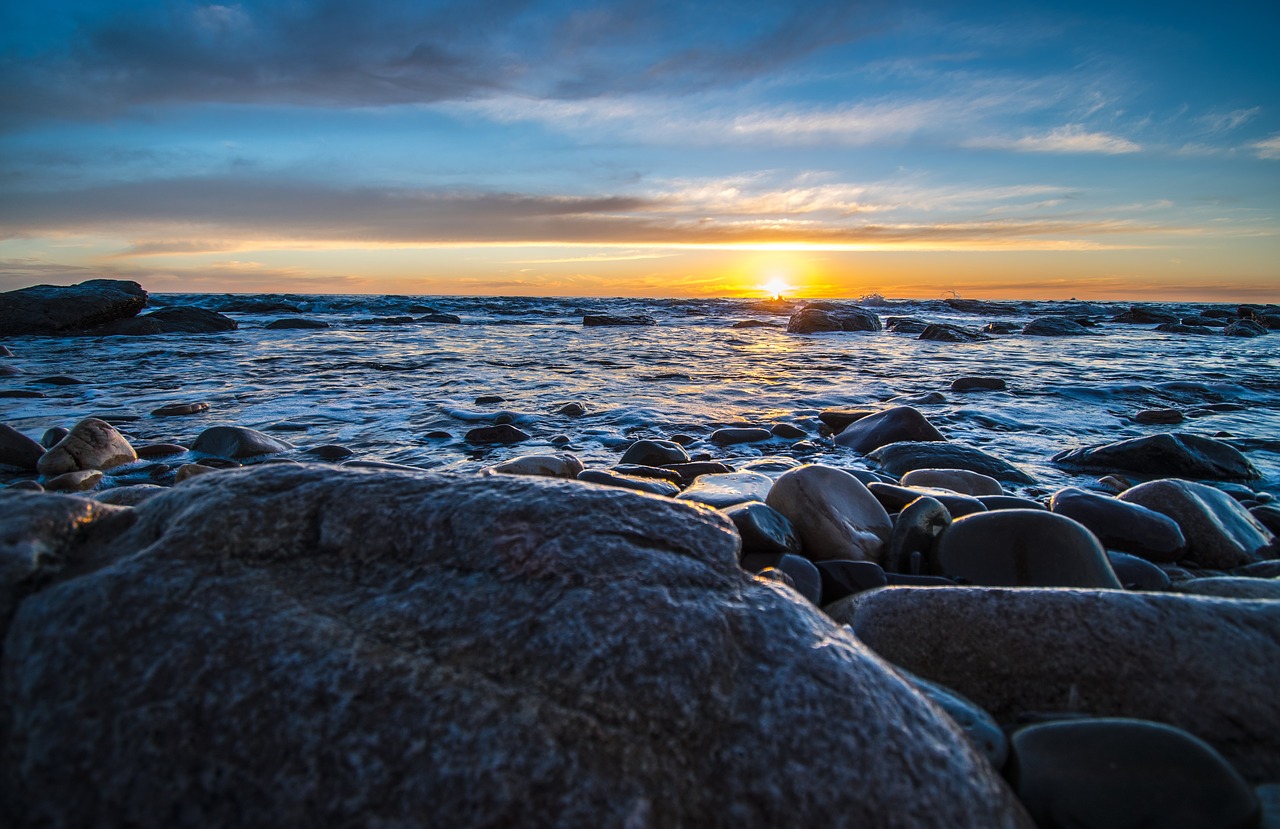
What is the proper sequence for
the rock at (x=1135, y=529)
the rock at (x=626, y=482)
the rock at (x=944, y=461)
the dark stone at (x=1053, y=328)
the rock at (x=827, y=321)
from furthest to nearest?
the rock at (x=827, y=321) → the dark stone at (x=1053, y=328) → the rock at (x=944, y=461) → the rock at (x=626, y=482) → the rock at (x=1135, y=529)

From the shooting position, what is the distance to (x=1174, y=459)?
181 inches

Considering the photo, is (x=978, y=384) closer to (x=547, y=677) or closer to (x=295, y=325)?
(x=547, y=677)

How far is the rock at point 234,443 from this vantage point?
470 centimetres

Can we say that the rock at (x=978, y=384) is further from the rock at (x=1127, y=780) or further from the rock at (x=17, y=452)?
the rock at (x=17, y=452)

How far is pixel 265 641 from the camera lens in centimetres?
124

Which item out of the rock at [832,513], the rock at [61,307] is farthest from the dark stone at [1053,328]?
the rock at [61,307]

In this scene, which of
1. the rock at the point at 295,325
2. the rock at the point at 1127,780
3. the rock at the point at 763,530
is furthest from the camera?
the rock at the point at 295,325

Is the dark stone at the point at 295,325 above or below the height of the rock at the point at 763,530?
above

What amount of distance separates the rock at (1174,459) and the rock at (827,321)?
1543cm

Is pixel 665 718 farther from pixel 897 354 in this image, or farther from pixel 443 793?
pixel 897 354

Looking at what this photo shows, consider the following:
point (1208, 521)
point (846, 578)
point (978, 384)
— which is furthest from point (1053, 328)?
point (846, 578)

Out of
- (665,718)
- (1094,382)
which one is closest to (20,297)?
(665,718)

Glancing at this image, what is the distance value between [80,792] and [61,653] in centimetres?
28

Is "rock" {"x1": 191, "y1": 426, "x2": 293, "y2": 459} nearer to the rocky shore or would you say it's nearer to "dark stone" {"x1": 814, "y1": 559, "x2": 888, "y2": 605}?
the rocky shore
